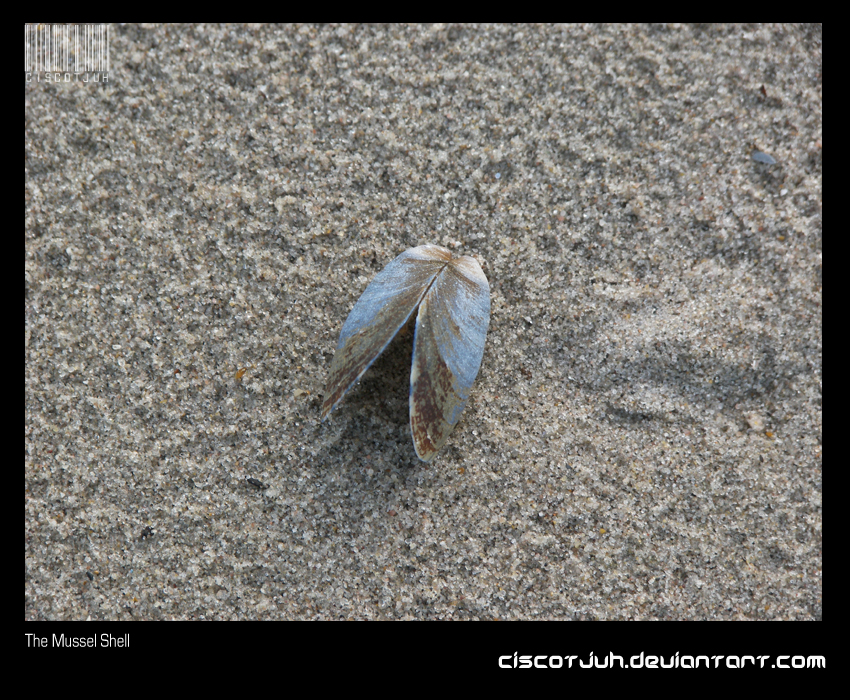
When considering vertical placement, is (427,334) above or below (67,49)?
below

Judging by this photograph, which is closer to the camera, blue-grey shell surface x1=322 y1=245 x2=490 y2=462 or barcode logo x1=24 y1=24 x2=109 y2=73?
blue-grey shell surface x1=322 y1=245 x2=490 y2=462

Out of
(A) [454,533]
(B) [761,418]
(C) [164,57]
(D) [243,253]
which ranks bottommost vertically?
(A) [454,533]

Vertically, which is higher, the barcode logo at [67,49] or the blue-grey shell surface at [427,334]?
the barcode logo at [67,49]

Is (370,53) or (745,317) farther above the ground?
(370,53)

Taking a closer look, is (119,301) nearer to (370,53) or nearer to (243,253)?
(243,253)

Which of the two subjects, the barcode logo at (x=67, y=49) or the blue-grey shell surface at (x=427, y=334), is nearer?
the blue-grey shell surface at (x=427, y=334)

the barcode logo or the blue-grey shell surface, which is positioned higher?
the barcode logo

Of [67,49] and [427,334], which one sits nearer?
[427,334]
